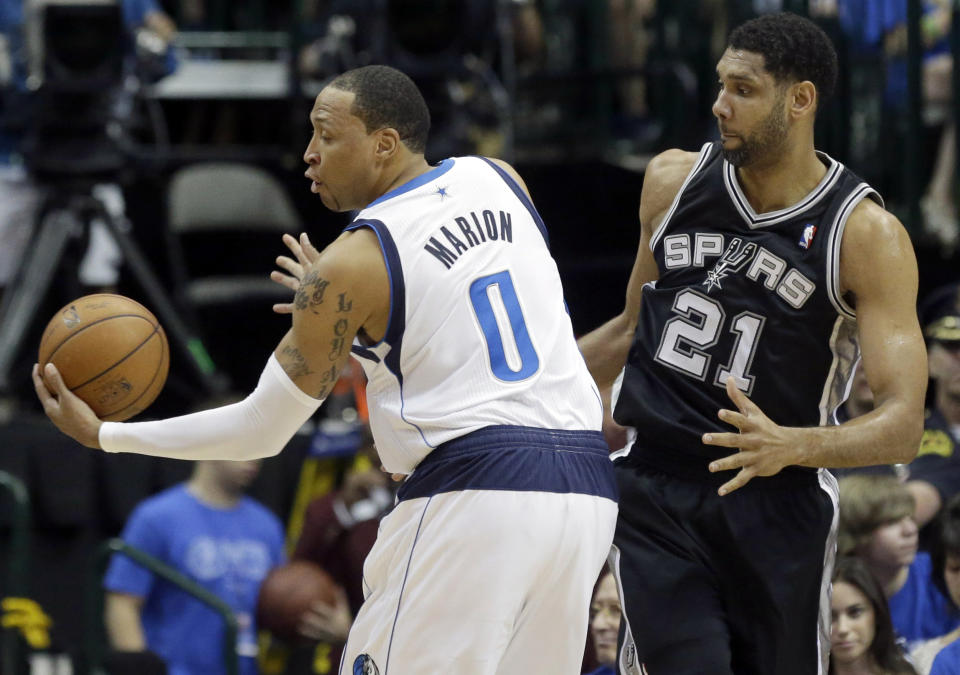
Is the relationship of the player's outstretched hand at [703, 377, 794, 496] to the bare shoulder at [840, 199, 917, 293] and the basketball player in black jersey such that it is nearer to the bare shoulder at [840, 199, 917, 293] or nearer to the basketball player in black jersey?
the basketball player in black jersey

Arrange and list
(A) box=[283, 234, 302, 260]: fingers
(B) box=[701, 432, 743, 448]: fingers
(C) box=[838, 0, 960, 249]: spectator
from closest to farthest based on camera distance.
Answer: (B) box=[701, 432, 743, 448]: fingers
(A) box=[283, 234, 302, 260]: fingers
(C) box=[838, 0, 960, 249]: spectator

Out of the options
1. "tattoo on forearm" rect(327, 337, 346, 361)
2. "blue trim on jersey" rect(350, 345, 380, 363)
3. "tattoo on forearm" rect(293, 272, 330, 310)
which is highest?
"tattoo on forearm" rect(293, 272, 330, 310)

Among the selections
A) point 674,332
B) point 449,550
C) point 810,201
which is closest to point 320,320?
point 449,550

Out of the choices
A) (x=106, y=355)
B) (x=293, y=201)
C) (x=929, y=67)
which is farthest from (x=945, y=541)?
(x=293, y=201)

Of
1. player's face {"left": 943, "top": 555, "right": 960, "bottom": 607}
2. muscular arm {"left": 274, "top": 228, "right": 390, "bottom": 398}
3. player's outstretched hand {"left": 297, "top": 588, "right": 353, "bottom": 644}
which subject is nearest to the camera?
muscular arm {"left": 274, "top": 228, "right": 390, "bottom": 398}

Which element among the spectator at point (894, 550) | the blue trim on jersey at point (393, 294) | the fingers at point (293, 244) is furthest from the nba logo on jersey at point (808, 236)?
the spectator at point (894, 550)

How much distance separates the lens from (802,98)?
4.29m

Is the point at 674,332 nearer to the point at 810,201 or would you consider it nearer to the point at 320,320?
Answer: the point at 810,201

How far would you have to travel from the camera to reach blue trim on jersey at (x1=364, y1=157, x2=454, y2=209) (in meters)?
4.14

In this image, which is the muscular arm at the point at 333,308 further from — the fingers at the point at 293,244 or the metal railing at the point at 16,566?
the metal railing at the point at 16,566

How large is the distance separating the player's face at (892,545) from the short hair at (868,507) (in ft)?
0.06

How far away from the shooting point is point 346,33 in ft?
29.7

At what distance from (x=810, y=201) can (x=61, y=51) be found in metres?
5.31

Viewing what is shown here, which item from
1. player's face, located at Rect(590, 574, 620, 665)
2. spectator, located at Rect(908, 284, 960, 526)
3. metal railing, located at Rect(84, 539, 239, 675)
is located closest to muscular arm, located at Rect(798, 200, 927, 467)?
player's face, located at Rect(590, 574, 620, 665)
